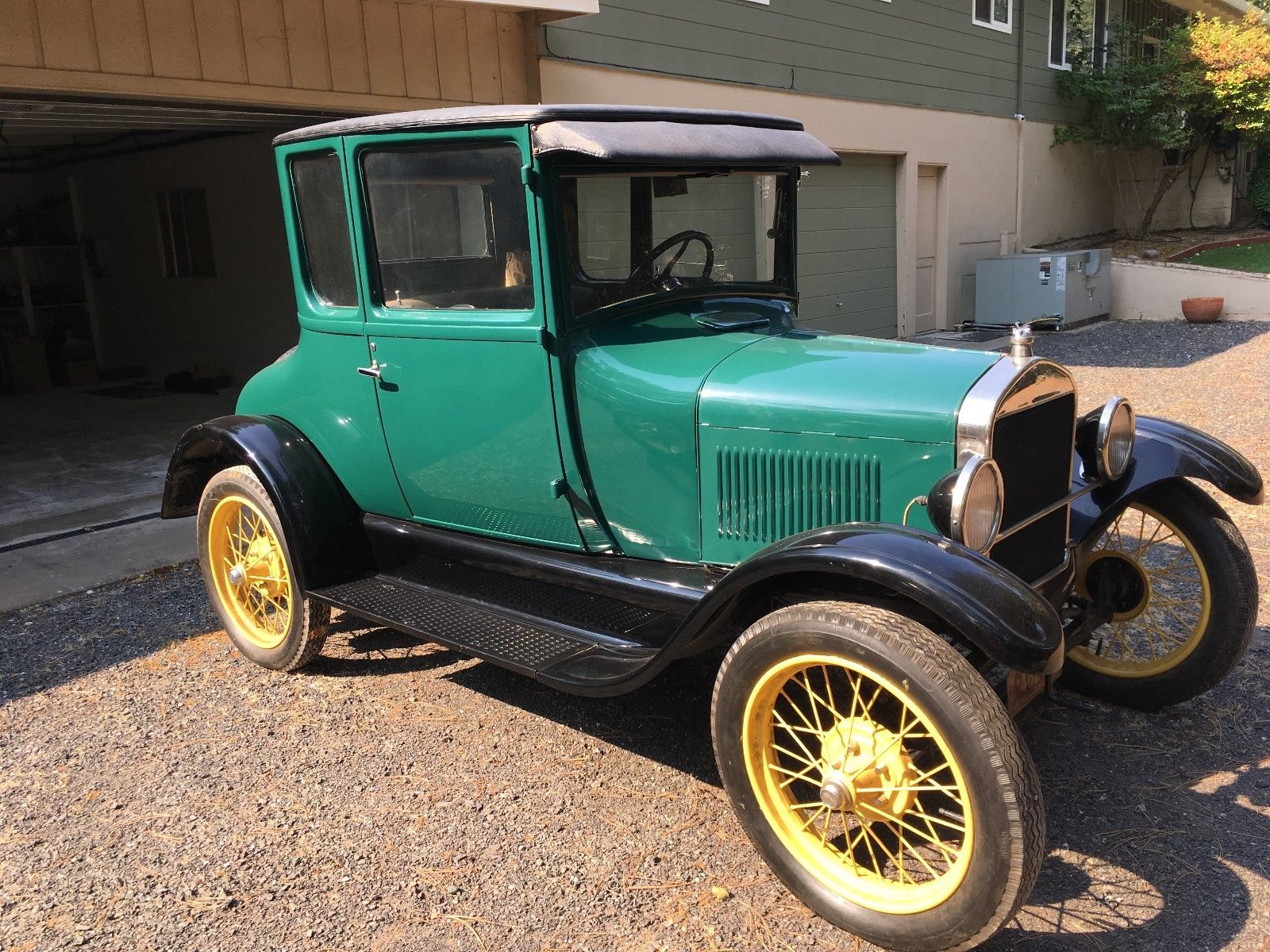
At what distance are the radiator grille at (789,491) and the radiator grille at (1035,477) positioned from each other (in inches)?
13.3

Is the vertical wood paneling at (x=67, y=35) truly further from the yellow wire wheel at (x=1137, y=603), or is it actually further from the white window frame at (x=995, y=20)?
the white window frame at (x=995, y=20)

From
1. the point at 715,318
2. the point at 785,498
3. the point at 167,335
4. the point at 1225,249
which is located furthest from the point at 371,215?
the point at 1225,249

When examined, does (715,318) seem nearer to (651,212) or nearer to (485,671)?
(651,212)

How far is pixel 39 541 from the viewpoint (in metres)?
5.43

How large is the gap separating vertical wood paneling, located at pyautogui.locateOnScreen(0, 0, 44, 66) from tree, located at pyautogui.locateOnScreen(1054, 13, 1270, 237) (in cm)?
1347

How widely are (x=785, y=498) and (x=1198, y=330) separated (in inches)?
445

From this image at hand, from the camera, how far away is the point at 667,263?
3246mm

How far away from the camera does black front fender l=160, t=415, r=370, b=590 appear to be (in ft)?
11.6

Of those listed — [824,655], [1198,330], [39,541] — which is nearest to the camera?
[824,655]

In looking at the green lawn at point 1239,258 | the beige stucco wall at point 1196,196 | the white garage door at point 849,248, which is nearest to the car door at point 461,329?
the white garage door at point 849,248

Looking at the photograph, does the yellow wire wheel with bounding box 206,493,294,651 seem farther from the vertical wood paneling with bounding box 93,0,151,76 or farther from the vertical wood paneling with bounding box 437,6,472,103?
the vertical wood paneling with bounding box 437,6,472,103

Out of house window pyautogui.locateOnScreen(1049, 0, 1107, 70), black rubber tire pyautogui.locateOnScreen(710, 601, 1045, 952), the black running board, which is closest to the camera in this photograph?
black rubber tire pyautogui.locateOnScreen(710, 601, 1045, 952)

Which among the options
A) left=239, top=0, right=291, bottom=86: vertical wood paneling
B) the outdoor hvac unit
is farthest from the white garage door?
left=239, top=0, right=291, bottom=86: vertical wood paneling

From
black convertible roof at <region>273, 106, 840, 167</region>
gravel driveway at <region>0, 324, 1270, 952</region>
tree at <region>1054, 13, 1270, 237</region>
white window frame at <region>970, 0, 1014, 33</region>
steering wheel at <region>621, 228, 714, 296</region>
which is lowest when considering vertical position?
gravel driveway at <region>0, 324, 1270, 952</region>
